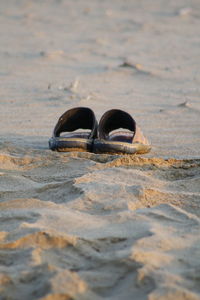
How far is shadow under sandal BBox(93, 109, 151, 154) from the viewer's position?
4.36m

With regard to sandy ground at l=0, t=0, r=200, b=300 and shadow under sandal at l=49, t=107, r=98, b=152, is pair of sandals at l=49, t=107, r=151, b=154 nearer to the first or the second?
shadow under sandal at l=49, t=107, r=98, b=152

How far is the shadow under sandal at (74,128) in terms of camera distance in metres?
4.38

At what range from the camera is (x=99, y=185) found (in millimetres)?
3469

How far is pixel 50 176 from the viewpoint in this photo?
148 inches

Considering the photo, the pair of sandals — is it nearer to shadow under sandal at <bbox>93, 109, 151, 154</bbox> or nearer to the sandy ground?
shadow under sandal at <bbox>93, 109, 151, 154</bbox>

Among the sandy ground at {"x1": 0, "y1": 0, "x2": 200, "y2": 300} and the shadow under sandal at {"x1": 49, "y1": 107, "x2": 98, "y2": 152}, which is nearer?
the sandy ground at {"x1": 0, "y1": 0, "x2": 200, "y2": 300}

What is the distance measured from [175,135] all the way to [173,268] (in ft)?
8.75

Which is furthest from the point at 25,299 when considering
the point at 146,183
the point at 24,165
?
the point at 24,165

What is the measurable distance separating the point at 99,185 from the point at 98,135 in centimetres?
112

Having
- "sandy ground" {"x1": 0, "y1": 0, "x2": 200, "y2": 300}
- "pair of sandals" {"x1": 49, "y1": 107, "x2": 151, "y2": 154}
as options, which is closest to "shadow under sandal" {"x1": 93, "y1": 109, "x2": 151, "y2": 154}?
"pair of sandals" {"x1": 49, "y1": 107, "x2": 151, "y2": 154}

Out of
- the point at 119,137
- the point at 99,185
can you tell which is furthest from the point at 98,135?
the point at 99,185

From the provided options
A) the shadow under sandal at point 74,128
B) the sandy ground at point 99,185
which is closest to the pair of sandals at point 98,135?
the shadow under sandal at point 74,128

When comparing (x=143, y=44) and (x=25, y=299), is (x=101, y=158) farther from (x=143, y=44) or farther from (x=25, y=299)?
(x=143, y=44)

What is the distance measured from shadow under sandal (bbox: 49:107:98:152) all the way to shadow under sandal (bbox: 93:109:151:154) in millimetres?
68
